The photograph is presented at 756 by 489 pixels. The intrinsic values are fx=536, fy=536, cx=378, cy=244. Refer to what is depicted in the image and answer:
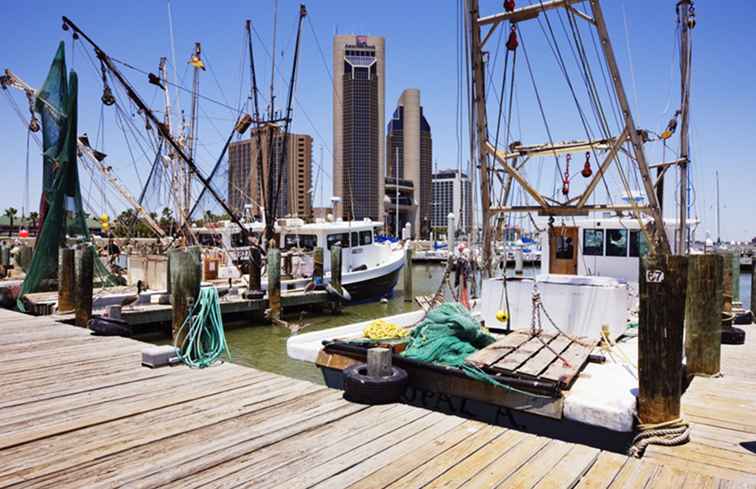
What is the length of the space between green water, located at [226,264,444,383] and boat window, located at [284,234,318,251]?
11.3 feet

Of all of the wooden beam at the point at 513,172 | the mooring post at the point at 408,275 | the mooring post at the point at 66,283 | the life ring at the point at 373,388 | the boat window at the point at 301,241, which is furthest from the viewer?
the mooring post at the point at 408,275

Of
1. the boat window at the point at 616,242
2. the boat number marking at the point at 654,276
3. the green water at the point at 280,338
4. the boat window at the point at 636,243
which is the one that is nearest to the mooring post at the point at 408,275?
the green water at the point at 280,338

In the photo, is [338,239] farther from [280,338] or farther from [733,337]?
[733,337]

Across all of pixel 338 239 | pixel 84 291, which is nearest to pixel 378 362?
pixel 84 291

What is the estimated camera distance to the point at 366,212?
12800 cm

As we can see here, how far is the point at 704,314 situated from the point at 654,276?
2837mm

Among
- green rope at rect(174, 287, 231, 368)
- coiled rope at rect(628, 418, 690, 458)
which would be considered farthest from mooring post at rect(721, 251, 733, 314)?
green rope at rect(174, 287, 231, 368)

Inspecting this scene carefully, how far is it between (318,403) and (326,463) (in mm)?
1522

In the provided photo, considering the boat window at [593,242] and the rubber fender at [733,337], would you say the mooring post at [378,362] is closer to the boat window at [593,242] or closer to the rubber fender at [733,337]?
the rubber fender at [733,337]

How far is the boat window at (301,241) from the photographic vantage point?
24781 mm

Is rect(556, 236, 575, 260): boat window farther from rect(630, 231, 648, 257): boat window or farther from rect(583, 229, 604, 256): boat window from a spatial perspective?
rect(630, 231, 648, 257): boat window

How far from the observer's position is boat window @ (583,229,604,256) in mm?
14031

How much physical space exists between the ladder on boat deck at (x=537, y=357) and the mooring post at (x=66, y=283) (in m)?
10.3

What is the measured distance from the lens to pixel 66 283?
41.5 feet
